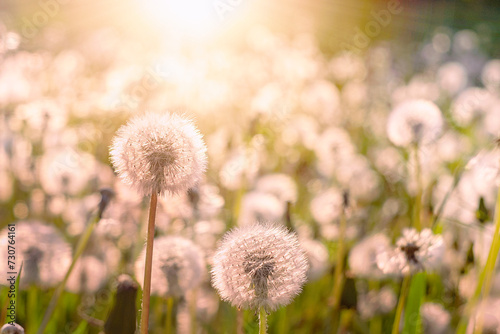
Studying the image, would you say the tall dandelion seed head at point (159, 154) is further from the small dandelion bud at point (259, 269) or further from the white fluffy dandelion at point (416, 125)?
the white fluffy dandelion at point (416, 125)

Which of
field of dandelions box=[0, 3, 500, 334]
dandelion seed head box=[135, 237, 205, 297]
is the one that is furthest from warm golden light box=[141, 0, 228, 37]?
dandelion seed head box=[135, 237, 205, 297]

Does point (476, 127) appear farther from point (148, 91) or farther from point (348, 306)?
point (348, 306)

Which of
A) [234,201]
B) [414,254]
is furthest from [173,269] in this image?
[234,201]

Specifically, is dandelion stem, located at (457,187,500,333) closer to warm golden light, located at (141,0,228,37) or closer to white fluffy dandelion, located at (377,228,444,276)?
white fluffy dandelion, located at (377,228,444,276)

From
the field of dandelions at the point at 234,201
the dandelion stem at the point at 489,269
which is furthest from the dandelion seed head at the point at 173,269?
the dandelion stem at the point at 489,269

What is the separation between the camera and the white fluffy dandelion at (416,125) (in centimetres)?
242

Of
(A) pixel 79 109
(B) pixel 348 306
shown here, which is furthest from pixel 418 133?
(A) pixel 79 109

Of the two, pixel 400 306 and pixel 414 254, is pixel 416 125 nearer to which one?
pixel 414 254

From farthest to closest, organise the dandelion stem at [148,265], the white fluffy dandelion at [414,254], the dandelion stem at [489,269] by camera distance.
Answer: the white fluffy dandelion at [414,254] → the dandelion stem at [489,269] → the dandelion stem at [148,265]

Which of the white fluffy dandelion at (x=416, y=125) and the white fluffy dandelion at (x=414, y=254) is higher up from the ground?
the white fluffy dandelion at (x=416, y=125)

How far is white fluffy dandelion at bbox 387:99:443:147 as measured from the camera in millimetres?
2420

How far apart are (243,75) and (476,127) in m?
2.19

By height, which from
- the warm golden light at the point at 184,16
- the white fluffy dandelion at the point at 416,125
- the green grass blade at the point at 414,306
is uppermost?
Result: the warm golden light at the point at 184,16

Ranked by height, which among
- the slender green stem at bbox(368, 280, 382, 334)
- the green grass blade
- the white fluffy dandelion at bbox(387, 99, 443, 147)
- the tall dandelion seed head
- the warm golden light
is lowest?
the slender green stem at bbox(368, 280, 382, 334)
